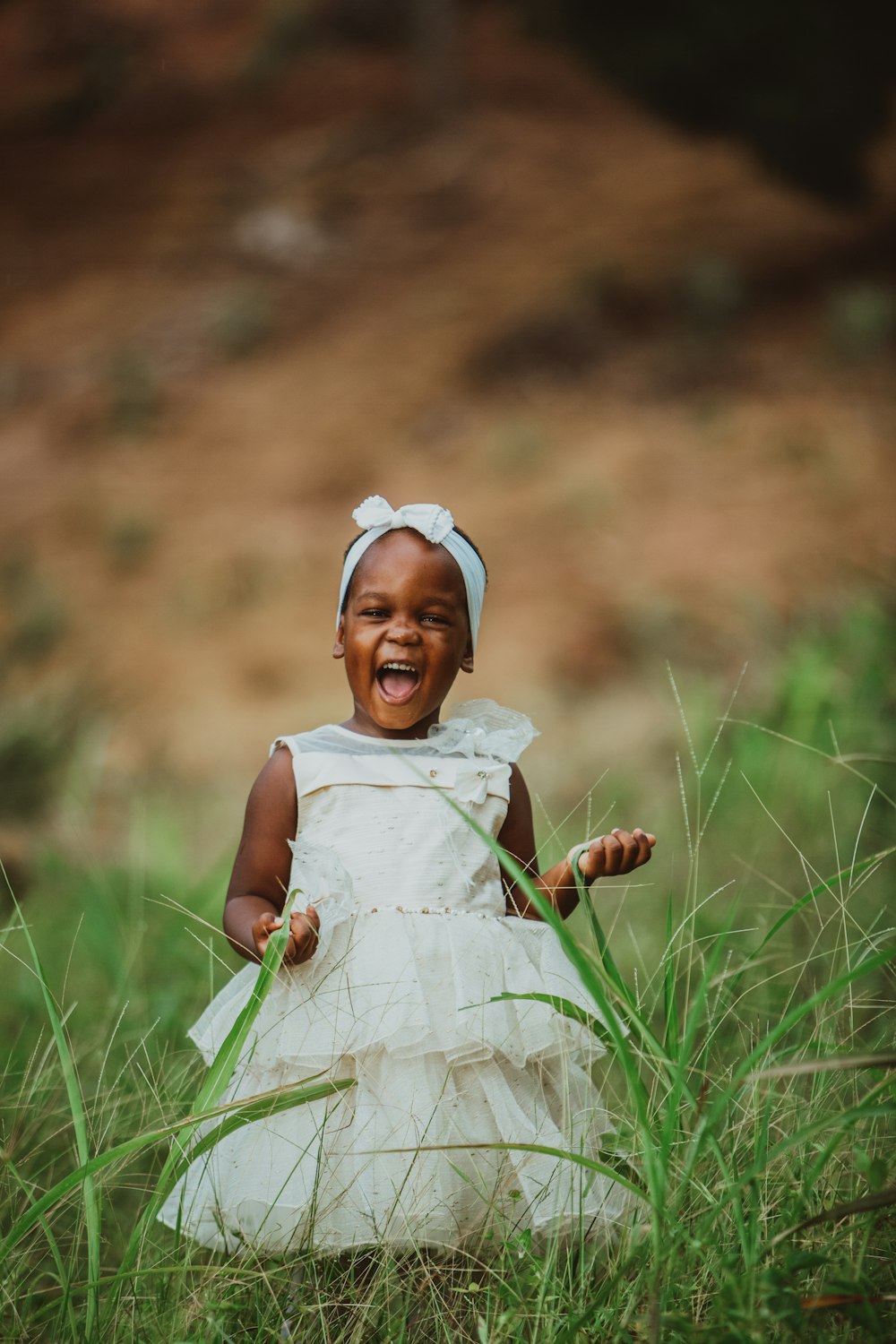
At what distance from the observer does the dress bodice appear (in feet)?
5.27

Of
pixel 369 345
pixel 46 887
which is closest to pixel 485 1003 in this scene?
pixel 46 887

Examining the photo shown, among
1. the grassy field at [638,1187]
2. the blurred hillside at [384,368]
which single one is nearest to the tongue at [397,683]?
the grassy field at [638,1187]

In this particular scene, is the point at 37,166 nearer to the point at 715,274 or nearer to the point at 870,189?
the point at 715,274

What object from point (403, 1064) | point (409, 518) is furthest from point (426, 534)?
point (403, 1064)

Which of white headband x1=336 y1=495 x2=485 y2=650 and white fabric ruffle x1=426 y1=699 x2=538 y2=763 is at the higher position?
white headband x1=336 y1=495 x2=485 y2=650

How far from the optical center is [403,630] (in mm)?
1674

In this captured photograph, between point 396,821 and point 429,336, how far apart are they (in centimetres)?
1382

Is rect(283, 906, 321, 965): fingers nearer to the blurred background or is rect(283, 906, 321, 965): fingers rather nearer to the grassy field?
the grassy field

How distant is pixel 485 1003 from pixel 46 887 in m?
2.68

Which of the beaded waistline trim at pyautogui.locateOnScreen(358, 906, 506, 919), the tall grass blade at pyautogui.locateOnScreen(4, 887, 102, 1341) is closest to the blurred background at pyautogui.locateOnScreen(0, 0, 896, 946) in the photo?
the beaded waistline trim at pyautogui.locateOnScreen(358, 906, 506, 919)

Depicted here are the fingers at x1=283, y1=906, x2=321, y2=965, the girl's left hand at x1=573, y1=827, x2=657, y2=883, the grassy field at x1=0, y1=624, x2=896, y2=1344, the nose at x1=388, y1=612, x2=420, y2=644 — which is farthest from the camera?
the nose at x1=388, y1=612, x2=420, y2=644

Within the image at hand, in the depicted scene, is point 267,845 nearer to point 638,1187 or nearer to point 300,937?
point 300,937

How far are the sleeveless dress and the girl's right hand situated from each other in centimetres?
6

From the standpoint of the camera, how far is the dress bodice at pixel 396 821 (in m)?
1.61
